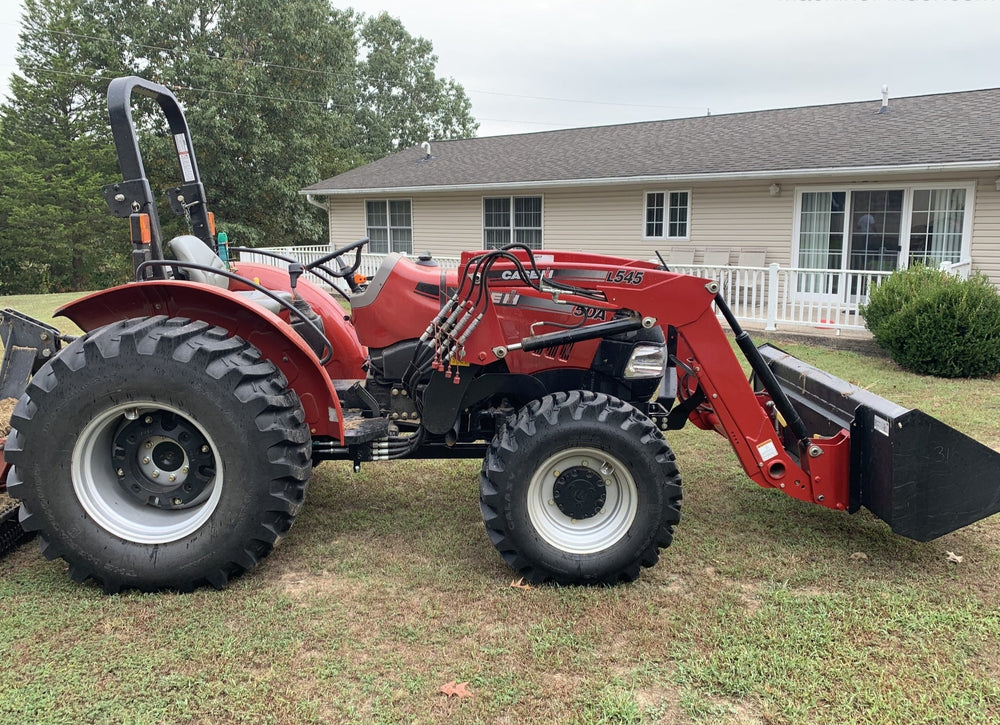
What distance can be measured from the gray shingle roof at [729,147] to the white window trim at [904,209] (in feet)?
1.76

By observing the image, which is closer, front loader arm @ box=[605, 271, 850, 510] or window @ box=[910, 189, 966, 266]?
front loader arm @ box=[605, 271, 850, 510]

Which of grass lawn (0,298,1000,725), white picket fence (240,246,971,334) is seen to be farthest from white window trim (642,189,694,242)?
grass lawn (0,298,1000,725)

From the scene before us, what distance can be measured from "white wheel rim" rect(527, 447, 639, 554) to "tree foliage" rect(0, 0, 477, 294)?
22245mm

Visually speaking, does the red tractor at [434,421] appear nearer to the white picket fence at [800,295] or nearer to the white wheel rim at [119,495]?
the white wheel rim at [119,495]

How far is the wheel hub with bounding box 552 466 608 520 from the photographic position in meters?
3.30

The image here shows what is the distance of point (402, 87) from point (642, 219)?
3097 centimetres

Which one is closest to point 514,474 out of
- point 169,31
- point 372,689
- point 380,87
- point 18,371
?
point 372,689

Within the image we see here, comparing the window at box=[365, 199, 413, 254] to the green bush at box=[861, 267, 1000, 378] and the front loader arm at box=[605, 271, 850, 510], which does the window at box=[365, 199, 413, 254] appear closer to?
the green bush at box=[861, 267, 1000, 378]

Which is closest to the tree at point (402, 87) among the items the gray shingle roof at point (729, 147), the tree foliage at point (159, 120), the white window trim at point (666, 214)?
the tree foliage at point (159, 120)

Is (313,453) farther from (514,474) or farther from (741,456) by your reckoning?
(741,456)

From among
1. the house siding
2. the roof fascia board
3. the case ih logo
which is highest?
the roof fascia board

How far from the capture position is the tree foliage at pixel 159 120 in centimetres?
2350

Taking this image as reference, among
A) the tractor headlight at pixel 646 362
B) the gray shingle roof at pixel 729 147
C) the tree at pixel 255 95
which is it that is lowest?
the tractor headlight at pixel 646 362

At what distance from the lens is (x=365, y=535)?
3.91 meters
